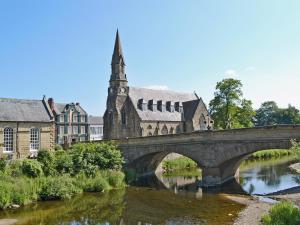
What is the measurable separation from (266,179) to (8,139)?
87.8ft

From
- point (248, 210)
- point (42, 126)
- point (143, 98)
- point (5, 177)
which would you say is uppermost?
point (143, 98)

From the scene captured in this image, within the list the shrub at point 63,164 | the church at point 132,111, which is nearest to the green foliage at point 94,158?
the shrub at point 63,164

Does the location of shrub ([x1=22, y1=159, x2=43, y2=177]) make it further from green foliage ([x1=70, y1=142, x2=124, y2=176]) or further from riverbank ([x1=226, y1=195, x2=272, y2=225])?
riverbank ([x1=226, y1=195, x2=272, y2=225])

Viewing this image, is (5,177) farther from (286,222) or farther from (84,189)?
(286,222)

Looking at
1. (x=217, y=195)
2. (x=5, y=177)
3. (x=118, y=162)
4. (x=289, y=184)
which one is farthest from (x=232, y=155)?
Result: (x=5, y=177)

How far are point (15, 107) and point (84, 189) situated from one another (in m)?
14.0

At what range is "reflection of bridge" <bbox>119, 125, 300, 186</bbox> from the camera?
26109 mm

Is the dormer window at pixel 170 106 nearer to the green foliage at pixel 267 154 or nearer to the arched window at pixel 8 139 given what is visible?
the green foliage at pixel 267 154

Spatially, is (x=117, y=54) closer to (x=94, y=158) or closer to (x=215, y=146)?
(x=94, y=158)

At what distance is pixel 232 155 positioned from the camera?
28688mm

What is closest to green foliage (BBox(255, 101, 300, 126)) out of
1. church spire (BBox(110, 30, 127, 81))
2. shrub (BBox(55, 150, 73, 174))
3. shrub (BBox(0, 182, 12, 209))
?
church spire (BBox(110, 30, 127, 81))

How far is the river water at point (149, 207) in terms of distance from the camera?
19344 millimetres

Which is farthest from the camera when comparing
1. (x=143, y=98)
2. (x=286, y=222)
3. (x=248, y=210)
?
(x=143, y=98)

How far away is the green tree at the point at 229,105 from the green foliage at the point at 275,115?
154 ft
